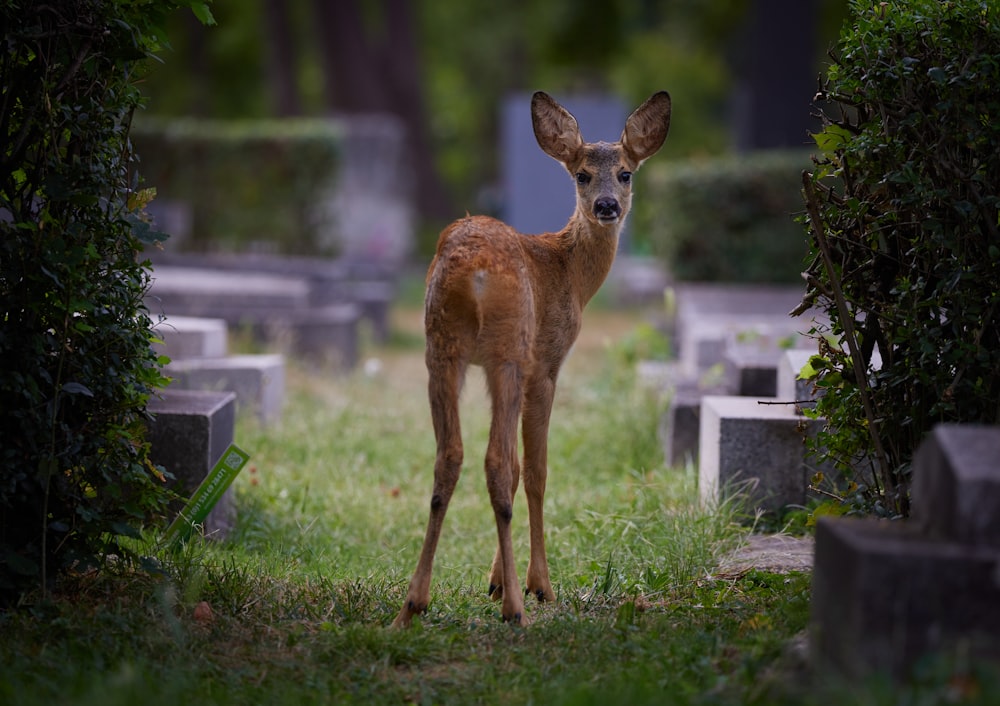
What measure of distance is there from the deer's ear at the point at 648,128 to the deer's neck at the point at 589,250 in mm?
387

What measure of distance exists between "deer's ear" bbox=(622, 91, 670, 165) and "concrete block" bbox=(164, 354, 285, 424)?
3.41m

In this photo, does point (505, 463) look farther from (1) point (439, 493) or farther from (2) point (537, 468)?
(2) point (537, 468)

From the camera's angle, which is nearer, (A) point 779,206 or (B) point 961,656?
(B) point 961,656

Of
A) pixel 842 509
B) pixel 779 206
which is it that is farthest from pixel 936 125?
pixel 779 206

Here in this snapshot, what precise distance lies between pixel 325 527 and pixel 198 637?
2173 mm

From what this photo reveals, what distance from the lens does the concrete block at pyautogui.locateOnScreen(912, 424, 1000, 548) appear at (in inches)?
132

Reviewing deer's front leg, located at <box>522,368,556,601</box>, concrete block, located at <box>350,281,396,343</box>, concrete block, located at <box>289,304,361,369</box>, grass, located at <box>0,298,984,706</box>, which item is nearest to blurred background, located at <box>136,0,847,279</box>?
concrete block, located at <box>350,281,396,343</box>

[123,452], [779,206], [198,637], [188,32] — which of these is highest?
[188,32]

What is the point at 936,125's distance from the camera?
4.43m

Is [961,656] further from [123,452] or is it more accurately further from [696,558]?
[123,452]

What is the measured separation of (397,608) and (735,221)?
10.9 metres

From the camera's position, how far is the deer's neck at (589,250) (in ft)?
18.5

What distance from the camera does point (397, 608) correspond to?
15.8 ft

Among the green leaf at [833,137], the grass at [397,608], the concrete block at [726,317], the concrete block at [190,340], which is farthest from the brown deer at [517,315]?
the concrete block at [190,340]
